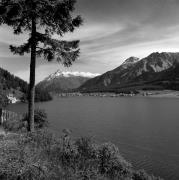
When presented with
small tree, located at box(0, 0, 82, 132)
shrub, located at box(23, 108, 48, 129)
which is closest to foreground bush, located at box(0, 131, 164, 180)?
small tree, located at box(0, 0, 82, 132)

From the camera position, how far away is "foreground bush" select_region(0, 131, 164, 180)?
11445 mm

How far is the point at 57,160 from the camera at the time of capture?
15.0 meters

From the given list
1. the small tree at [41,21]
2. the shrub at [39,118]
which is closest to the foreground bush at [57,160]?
the small tree at [41,21]

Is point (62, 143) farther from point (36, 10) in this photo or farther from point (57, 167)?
point (36, 10)

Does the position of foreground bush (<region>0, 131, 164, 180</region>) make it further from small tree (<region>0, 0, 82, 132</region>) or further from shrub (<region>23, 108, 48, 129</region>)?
shrub (<region>23, 108, 48, 129</region>)

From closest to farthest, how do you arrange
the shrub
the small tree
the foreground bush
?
the foreground bush → the small tree → the shrub

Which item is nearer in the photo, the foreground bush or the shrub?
the foreground bush

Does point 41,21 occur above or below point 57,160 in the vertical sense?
above

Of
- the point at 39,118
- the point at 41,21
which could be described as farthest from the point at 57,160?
the point at 39,118

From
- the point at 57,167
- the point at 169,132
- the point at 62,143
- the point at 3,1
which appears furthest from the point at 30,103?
the point at 169,132

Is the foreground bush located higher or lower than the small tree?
lower

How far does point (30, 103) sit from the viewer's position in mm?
24531

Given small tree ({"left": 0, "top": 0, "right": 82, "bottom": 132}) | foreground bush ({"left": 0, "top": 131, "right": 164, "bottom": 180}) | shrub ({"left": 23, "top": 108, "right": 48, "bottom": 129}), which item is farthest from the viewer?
shrub ({"left": 23, "top": 108, "right": 48, "bottom": 129})

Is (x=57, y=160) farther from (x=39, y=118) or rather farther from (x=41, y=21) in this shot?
(x=39, y=118)
